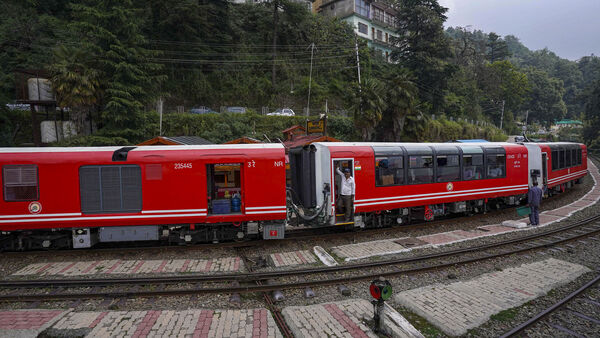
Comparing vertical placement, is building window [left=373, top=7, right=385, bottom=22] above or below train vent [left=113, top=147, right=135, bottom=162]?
above

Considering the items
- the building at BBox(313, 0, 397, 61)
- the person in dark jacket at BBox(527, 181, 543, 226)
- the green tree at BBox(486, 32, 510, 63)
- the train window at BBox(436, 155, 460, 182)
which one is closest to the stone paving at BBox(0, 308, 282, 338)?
the train window at BBox(436, 155, 460, 182)

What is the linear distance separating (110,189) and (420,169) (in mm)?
10551

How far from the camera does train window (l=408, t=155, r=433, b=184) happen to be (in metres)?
12.2

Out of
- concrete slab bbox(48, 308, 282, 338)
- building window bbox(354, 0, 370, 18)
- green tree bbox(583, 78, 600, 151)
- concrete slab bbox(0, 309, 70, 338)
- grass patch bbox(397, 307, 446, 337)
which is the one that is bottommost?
grass patch bbox(397, 307, 446, 337)

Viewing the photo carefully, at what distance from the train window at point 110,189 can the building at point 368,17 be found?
46769 millimetres

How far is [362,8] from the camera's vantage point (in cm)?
5250

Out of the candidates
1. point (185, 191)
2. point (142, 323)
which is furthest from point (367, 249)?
point (142, 323)

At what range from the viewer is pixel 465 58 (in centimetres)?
6378

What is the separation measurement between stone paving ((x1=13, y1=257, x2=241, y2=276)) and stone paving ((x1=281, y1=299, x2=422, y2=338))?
2.86m

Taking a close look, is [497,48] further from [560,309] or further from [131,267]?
[131,267]

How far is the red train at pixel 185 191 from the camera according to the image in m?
9.26

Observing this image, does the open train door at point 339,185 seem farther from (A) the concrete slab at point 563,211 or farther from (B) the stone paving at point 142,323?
(A) the concrete slab at point 563,211

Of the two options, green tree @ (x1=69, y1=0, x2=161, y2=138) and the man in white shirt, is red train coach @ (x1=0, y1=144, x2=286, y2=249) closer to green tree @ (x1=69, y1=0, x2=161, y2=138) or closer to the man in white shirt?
the man in white shirt

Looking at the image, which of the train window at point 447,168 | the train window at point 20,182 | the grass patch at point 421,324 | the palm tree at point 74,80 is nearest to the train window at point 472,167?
the train window at point 447,168
